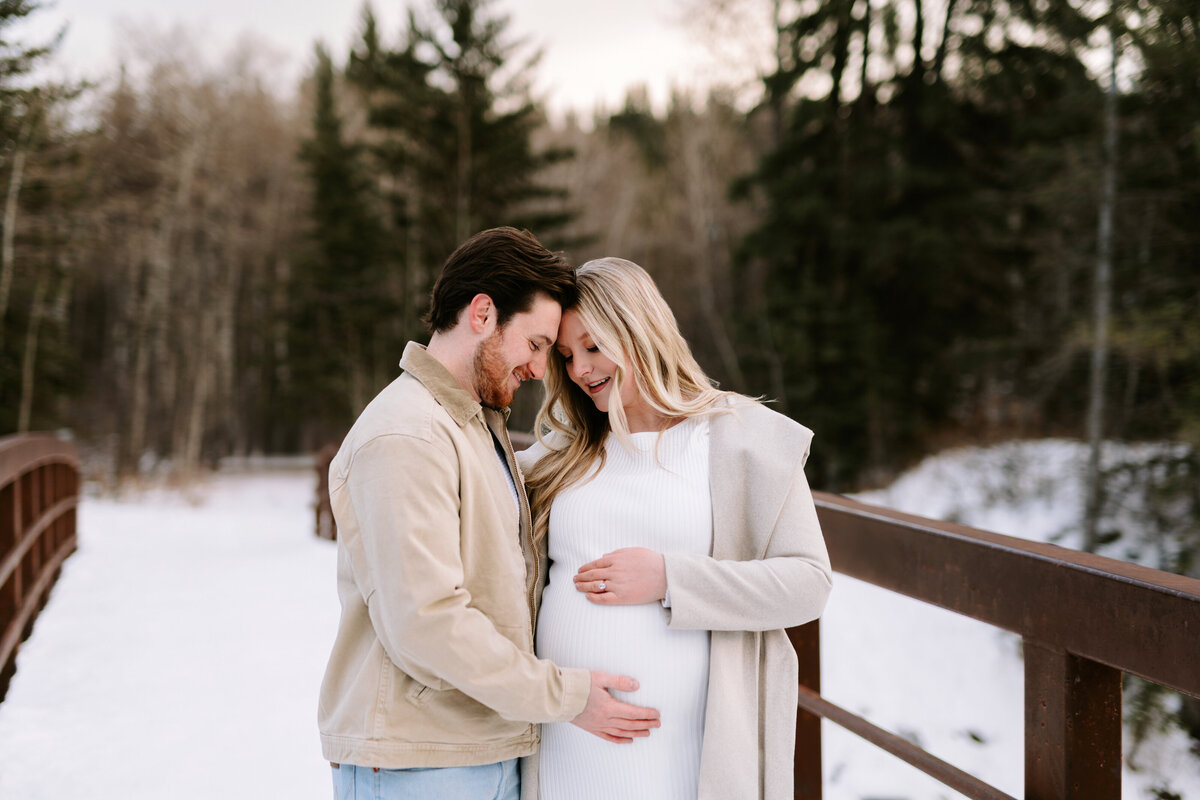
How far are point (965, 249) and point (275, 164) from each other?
72.7 feet

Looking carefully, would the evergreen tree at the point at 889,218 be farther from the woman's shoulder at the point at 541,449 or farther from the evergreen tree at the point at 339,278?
the woman's shoulder at the point at 541,449

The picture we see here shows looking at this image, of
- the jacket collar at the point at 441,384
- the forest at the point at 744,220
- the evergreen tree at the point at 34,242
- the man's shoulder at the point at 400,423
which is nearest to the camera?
the man's shoulder at the point at 400,423

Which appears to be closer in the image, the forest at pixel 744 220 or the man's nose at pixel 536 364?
the man's nose at pixel 536 364

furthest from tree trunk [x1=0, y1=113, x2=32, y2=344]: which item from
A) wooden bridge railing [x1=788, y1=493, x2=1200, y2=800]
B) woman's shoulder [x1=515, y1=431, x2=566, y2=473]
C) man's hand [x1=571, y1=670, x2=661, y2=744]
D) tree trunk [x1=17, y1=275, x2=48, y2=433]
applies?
wooden bridge railing [x1=788, y1=493, x2=1200, y2=800]

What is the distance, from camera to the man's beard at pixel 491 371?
1761 mm

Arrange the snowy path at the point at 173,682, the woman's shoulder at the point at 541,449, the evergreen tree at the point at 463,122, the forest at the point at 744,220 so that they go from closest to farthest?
the woman's shoulder at the point at 541,449, the snowy path at the point at 173,682, the forest at the point at 744,220, the evergreen tree at the point at 463,122

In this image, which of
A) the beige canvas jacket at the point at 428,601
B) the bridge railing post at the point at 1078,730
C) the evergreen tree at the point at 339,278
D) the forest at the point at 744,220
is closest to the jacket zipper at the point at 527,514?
the beige canvas jacket at the point at 428,601

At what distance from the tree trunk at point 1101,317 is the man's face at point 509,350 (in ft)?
27.2

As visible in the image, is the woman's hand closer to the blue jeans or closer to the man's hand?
the man's hand

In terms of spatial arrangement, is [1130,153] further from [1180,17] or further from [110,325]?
[110,325]

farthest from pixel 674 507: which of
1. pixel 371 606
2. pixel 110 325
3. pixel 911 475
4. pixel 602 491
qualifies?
pixel 110 325

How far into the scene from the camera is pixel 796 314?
619 inches

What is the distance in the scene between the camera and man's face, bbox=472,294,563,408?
176 centimetres

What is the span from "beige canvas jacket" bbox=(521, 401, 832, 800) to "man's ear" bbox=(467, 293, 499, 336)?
58 cm
